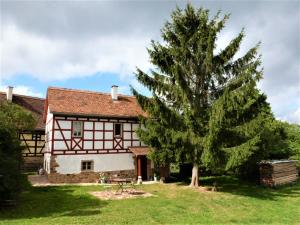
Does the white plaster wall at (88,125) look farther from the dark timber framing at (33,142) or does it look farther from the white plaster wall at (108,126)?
the dark timber framing at (33,142)

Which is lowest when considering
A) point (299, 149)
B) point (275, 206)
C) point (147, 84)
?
point (275, 206)

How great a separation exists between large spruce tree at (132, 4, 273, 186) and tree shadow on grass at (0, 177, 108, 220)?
5.37 metres

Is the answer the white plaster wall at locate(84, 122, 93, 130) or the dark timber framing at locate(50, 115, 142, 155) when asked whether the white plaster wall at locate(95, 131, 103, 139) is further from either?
the white plaster wall at locate(84, 122, 93, 130)

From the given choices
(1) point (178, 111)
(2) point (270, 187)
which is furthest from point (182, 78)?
(2) point (270, 187)

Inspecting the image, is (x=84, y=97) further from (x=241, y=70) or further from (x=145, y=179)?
(x=241, y=70)

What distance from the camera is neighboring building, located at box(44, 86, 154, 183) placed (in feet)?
70.1

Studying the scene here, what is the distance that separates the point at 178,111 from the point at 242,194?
6312mm

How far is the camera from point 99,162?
896 inches

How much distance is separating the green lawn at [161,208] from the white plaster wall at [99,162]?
9.34 feet

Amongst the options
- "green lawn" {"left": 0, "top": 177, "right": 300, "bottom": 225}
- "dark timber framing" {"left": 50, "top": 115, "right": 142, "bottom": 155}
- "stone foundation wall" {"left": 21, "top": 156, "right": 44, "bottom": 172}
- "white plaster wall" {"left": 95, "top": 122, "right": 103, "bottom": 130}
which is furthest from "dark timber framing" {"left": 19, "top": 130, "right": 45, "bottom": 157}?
"green lawn" {"left": 0, "top": 177, "right": 300, "bottom": 225}

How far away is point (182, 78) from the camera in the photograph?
17906 millimetres

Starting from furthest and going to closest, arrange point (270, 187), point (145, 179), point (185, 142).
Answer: point (145, 179) → point (270, 187) → point (185, 142)

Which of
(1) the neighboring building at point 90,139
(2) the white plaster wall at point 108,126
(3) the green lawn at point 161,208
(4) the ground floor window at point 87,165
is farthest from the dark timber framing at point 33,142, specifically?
(3) the green lawn at point 161,208

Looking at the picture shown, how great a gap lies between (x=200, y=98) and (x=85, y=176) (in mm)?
10246
